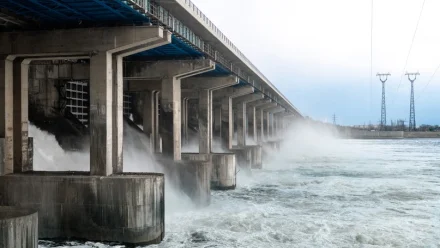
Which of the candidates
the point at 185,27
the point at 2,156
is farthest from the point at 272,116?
the point at 2,156

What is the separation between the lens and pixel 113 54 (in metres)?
Answer: 18.9

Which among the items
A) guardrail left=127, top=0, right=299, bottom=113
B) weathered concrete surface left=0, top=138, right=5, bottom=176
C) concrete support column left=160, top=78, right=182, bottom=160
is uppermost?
guardrail left=127, top=0, right=299, bottom=113

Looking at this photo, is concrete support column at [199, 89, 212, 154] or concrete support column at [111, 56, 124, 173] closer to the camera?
concrete support column at [111, 56, 124, 173]

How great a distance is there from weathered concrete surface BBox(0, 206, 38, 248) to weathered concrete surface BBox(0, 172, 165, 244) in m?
4.61

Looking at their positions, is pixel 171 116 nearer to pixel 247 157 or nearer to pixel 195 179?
pixel 195 179

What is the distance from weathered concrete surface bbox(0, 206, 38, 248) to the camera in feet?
36.1

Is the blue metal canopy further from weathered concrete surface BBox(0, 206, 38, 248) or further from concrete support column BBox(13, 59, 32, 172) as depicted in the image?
weathered concrete surface BBox(0, 206, 38, 248)

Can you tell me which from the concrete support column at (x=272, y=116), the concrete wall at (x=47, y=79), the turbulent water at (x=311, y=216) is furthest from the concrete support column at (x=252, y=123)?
the concrete wall at (x=47, y=79)

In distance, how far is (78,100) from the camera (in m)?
34.9

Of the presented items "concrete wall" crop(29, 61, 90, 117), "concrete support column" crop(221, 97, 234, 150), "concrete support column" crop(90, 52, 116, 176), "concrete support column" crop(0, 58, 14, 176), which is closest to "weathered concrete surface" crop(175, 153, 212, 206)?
"concrete support column" crop(90, 52, 116, 176)

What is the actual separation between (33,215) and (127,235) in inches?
215

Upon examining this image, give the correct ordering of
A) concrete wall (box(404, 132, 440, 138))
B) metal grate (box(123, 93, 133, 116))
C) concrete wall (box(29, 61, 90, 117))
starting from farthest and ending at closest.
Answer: concrete wall (box(404, 132, 440, 138)), metal grate (box(123, 93, 133, 116)), concrete wall (box(29, 61, 90, 117))

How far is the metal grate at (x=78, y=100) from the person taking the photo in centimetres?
3354

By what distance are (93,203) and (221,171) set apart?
16.2 m
